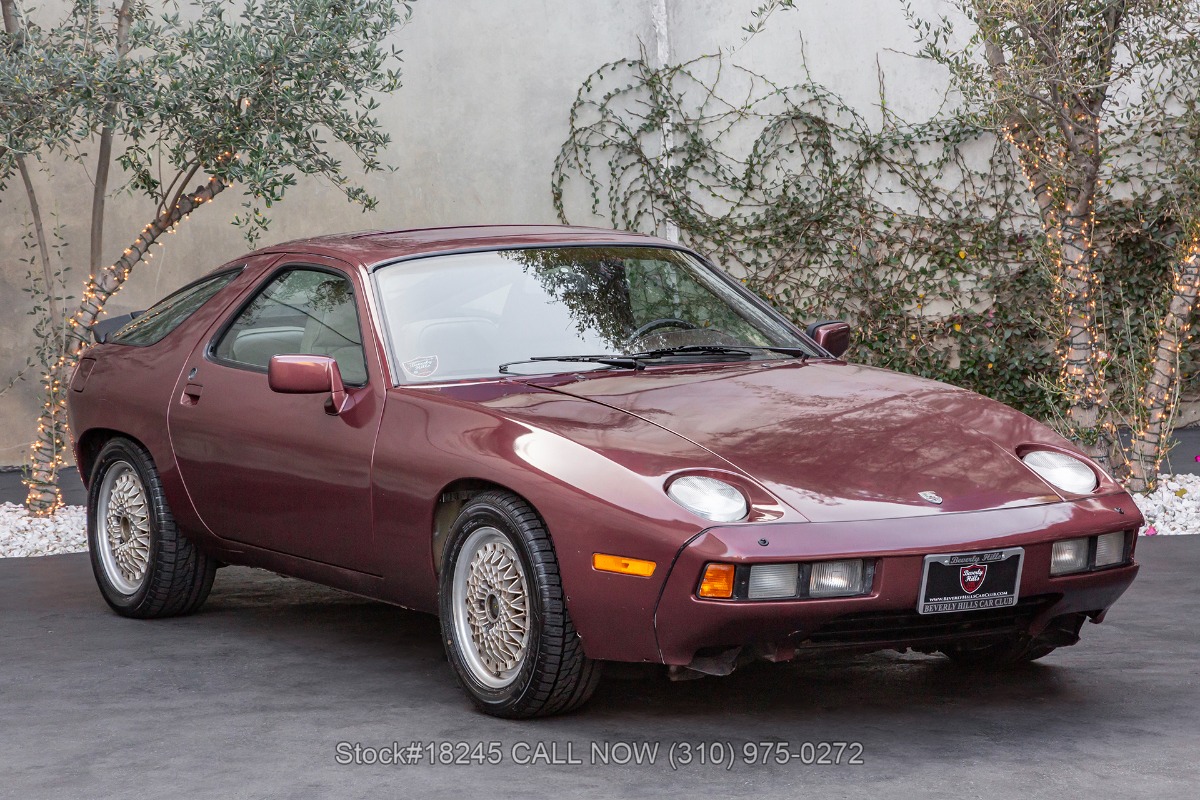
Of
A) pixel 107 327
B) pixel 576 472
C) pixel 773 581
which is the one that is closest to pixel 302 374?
pixel 576 472

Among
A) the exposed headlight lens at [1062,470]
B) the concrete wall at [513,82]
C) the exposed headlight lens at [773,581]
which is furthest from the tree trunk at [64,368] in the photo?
the exposed headlight lens at [773,581]

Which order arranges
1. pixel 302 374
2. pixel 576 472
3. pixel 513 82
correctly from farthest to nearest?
pixel 513 82, pixel 302 374, pixel 576 472

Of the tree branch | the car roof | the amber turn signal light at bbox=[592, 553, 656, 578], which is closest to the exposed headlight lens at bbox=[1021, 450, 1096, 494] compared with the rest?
the amber turn signal light at bbox=[592, 553, 656, 578]

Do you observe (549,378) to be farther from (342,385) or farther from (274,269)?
(274,269)

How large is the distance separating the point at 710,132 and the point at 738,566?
318 inches

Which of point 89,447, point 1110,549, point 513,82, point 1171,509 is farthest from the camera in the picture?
point 513,82

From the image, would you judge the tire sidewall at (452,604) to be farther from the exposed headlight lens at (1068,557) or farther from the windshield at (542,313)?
the exposed headlight lens at (1068,557)

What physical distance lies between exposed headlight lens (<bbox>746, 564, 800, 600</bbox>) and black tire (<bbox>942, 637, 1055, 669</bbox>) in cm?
122

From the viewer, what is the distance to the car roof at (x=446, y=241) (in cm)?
551

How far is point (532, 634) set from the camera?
14.3 ft

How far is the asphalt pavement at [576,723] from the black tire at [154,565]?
0.17 meters

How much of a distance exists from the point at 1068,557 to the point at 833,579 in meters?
0.76

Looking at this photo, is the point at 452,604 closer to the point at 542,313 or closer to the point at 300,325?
the point at 542,313

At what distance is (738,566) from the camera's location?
3998 millimetres
